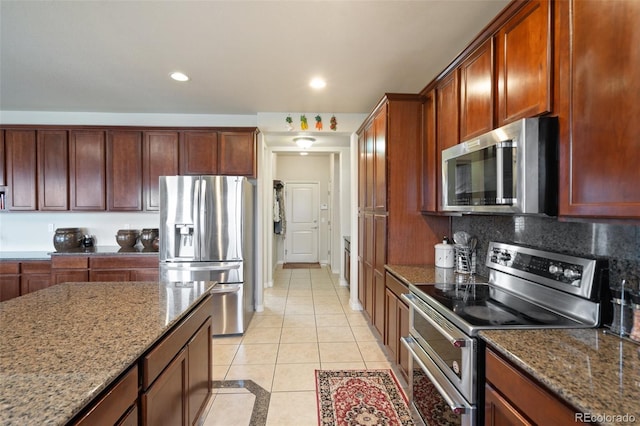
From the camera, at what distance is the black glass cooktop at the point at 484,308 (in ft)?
4.02

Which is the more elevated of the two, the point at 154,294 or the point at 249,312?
the point at 154,294

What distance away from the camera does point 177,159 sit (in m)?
3.46

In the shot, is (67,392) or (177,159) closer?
(67,392)

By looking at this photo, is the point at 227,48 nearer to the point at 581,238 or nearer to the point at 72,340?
the point at 72,340

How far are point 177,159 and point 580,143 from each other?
11.9 ft

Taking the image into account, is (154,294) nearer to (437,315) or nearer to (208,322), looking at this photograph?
(208,322)

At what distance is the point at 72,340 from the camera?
41.5 inches

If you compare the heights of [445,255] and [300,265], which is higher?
[445,255]

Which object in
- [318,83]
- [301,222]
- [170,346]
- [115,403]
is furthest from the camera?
[301,222]

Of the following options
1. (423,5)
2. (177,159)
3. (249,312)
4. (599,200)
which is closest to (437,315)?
(599,200)

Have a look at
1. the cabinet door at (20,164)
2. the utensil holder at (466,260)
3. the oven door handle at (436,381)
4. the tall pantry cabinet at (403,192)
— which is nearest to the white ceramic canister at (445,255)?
the utensil holder at (466,260)

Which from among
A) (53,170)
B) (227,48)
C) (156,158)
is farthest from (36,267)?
(227,48)

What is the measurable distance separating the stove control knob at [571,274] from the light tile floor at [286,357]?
147 cm

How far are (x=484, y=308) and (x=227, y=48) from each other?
244 centimetres
